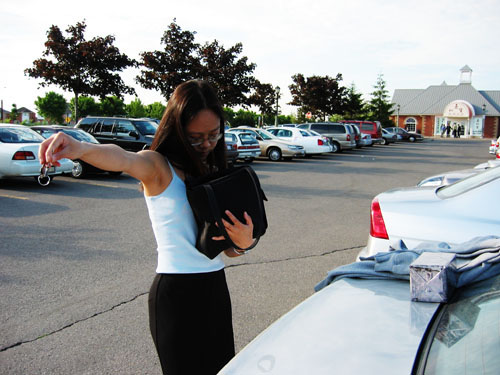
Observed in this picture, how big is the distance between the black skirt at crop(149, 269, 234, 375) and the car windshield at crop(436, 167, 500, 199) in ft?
9.23

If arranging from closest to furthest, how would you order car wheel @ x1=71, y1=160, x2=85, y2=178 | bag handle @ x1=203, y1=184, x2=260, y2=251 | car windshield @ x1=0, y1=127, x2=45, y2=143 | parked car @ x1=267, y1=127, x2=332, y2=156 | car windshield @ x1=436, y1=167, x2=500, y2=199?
bag handle @ x1=203, y1=184, x2=260, y2=251 → car windshield @ x1=436, y1=167, x2=500, y2=199 → car windshield @ x1=0, y1=127, x2=45, y2=143 → car wheel @ x1=71, y1=160, x2=85, y2=178 → parked car @ x1=267, y1=127, x2=332, y2=156

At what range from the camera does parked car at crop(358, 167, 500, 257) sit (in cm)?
343

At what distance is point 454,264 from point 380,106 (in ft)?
223

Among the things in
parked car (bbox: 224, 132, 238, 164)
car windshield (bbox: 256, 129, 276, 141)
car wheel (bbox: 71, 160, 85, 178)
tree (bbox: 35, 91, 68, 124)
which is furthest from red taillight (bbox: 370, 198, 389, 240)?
tree (bbox: 35, 91, 68, 124)

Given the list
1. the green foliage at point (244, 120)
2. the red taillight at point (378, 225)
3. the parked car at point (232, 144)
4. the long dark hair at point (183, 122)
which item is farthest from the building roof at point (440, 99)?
the long dark hair at point (183, 122)

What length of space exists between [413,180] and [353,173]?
7.22 ft

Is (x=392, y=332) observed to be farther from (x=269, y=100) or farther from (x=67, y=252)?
(x=269, y=100)

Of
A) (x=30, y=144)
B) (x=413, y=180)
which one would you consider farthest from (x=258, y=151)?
(x=30, y=144)

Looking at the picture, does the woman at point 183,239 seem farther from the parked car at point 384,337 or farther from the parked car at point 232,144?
the parked car at point 232,144

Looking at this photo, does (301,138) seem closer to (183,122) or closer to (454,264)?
(454,264)

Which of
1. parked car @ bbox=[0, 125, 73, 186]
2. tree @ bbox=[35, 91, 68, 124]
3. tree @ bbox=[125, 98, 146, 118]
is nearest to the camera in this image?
parked car @ bbox=[0, 125, 73, 186]

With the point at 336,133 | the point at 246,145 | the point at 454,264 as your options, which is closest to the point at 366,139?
the point at 336,133

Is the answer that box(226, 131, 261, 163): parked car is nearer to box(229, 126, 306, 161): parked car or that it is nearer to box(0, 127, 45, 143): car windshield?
box(229, 126, 306, 161): parked car

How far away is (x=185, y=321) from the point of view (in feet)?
5.88
